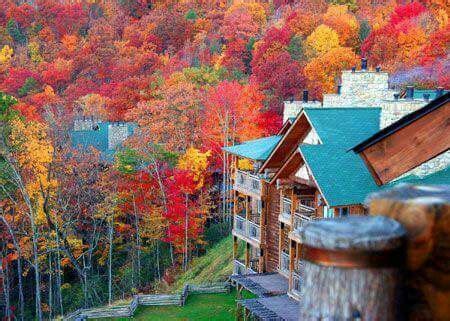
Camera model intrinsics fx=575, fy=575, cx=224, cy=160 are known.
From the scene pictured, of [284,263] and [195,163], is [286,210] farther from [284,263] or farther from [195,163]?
[195,163]

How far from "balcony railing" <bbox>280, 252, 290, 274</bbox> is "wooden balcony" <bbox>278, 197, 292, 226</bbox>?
1.43 meters

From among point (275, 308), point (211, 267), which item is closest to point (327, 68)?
point (211, 267)

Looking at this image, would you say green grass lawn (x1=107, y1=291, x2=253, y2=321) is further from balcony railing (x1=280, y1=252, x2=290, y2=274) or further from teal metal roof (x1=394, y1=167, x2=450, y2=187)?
teal metal roof (x1=394, y1=167, x2=450, y2=187)

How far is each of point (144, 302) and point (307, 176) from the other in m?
14.1

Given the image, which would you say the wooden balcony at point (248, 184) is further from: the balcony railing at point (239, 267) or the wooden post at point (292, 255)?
the wooden post at point (292, 255)

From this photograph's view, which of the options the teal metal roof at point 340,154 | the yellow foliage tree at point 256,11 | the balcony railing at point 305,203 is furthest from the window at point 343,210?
the yellow foliage tree at point 256,11

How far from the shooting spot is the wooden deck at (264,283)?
2161cm

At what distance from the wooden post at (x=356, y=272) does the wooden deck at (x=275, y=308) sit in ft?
56.8

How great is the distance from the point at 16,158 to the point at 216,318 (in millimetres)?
14615

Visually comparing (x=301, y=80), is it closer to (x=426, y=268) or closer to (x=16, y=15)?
(x=426, y=268)

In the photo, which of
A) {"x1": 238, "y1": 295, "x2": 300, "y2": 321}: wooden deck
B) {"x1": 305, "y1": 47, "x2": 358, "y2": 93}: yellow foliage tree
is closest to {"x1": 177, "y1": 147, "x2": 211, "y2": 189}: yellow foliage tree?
{"x1": 305, "y1": 47, "x2": 358, "y2": 93}: yellow foliage tree

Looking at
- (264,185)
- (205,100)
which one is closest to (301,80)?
(205,100)

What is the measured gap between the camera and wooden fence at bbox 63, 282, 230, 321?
27250 millimetres

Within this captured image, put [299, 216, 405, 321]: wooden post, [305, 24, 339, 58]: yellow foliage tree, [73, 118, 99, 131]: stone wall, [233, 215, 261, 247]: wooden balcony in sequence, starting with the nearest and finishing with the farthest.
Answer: [299, 216, 405, 321]: wooden post
[233, 215, 261, 247]: wooden balcony
[305, 24, 339, 58]: yellow foliage tree
[73, 118, 99, 131]: stone wall
